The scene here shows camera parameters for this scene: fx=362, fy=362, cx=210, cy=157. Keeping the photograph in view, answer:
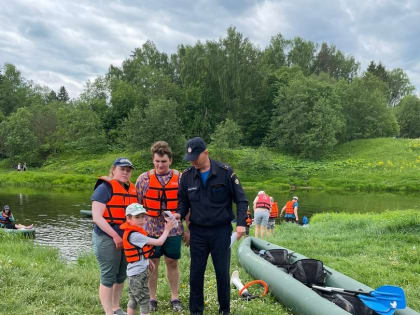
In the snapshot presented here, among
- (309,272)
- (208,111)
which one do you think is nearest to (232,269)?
(309,272)

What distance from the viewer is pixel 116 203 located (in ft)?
13.1

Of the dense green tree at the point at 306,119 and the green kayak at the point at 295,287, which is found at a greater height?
the dense green tree at the point at 306,119

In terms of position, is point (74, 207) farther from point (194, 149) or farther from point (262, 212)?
point (194, 149)

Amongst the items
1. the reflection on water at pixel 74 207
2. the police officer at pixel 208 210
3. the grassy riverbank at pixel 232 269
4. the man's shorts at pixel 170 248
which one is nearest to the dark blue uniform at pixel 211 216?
the police officer at pixel 208 210

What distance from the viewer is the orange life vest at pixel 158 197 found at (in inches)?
170

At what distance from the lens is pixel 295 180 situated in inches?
1337

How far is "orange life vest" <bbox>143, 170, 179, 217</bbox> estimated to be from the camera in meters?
4.32

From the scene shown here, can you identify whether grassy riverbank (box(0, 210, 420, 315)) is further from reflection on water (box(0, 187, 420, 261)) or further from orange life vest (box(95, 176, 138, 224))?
reflection on water (box(0, 187, 420, 261))

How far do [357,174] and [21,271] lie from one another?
35.2 metres

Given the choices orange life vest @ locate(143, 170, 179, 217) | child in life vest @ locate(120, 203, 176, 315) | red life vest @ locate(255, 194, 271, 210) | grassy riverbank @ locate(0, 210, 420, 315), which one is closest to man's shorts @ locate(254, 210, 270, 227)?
red life vest @ locate(255, 194, 271, 210)

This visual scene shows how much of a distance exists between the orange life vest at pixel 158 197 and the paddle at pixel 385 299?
2.53m

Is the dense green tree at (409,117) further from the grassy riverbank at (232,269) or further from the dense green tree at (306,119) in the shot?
the grassy riverbank at (232,269)

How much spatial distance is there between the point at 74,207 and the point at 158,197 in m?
16.5

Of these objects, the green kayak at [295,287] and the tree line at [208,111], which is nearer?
the green kayak at [295,287]
